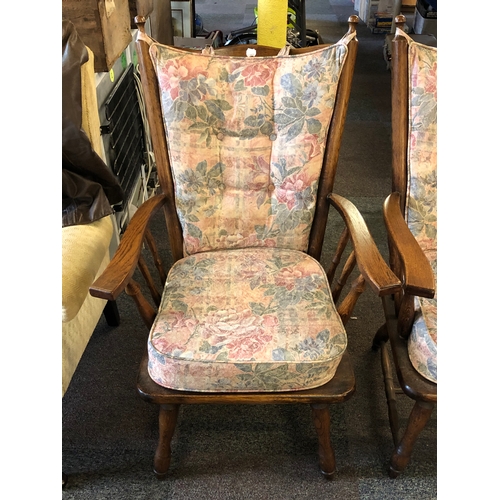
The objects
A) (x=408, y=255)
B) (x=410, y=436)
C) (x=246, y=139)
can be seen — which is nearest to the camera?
(x=408, y=255)

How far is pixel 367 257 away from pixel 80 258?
69 cm

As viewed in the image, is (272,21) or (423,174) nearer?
(423,174)

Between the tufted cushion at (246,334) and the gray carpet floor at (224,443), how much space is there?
347 millimetres

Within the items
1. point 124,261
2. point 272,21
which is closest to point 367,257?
point 124,261

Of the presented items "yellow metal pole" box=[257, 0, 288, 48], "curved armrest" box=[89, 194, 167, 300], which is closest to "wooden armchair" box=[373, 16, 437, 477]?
"yellow metal pole" box=[257, 0, 288, 48]

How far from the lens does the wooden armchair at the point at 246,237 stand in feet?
3.75

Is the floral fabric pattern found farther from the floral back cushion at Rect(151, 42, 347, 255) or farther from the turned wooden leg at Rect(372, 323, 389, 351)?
the turned wooden leg at Rect(372, 323, 389, 351)

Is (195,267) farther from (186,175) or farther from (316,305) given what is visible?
(316,305)

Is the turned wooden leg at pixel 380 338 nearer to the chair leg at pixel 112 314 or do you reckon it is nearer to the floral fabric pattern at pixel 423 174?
the floral fabric pattern at pixel 423 174

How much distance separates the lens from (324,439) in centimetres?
129

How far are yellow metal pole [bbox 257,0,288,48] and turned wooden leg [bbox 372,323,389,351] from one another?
0.96m

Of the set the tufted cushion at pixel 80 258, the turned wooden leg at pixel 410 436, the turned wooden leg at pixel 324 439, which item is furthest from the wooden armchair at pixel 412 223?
the tufted cushion at pixel 80 258

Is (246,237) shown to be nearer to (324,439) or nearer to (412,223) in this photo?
(412,223)
